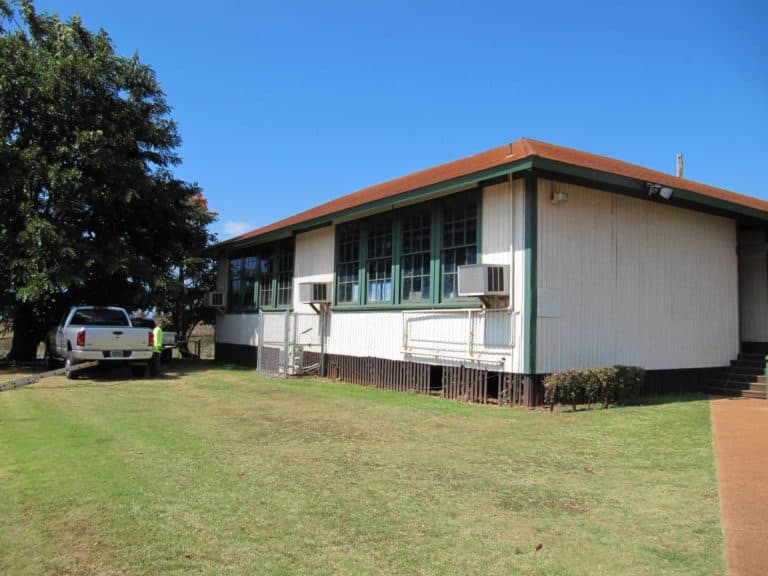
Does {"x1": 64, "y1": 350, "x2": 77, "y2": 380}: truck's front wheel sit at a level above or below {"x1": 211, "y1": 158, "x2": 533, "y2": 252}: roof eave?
below

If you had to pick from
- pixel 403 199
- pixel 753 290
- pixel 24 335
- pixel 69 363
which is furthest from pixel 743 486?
pixel 24 335

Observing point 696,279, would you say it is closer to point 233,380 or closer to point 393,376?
point 393,376

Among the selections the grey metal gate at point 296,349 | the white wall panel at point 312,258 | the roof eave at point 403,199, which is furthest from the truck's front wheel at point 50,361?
the white wall panel at point 312,258

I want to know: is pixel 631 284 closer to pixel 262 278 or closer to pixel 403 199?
pixel 403 199

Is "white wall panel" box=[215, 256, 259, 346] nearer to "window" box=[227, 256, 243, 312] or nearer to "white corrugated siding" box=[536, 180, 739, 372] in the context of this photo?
"window" box=[227, 256, 243, 312]

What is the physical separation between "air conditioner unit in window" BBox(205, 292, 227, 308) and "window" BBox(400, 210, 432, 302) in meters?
12.4

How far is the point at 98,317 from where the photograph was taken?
682 inches

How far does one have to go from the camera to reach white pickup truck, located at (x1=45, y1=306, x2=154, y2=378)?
52.0ft

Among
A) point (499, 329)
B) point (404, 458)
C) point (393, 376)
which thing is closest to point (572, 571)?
point (404, 458)

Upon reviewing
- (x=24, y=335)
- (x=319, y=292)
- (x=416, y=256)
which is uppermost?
(x=416, y=256)

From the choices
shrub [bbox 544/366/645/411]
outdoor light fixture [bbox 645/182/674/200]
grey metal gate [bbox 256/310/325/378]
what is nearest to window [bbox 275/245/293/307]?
grey metal gate [bbox 256/310/325/378]

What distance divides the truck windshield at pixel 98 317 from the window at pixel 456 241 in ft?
32.4

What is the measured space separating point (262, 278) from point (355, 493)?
1683cm

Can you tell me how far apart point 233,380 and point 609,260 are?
978cm
